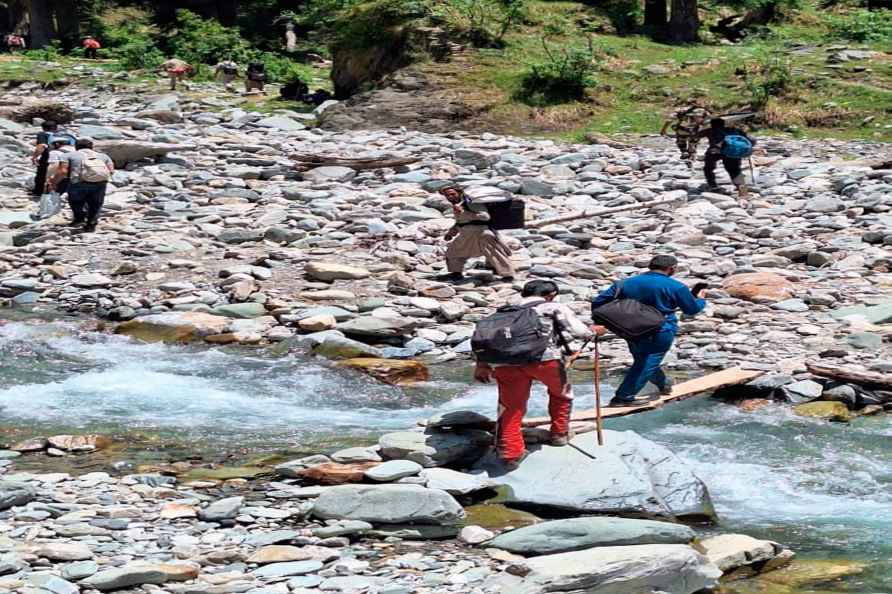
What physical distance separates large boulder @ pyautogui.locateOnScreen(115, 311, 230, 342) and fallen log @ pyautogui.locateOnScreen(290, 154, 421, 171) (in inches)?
297

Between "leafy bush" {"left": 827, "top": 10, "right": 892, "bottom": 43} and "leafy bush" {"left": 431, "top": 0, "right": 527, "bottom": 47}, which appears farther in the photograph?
"leafy bush" {"left": 827, "top": 10, "right": 892, "bottom": 43}

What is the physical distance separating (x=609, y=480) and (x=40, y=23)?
32.4m

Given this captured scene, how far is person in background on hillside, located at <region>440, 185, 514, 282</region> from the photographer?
14156mm

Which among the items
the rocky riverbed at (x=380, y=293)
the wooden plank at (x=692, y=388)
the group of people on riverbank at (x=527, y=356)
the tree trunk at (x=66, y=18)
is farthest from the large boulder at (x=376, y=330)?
the tree trunk at (x=66, y=18)

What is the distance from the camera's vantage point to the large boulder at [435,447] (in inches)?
319

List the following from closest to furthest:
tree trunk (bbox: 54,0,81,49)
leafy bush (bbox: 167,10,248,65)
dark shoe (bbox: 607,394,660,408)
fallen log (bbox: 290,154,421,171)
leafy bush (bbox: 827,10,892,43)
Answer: dark shoe (bbox: 607,394,660,408)
fallen log (bbox: 290,154,421,171)
leafy bush (bbox: 827,10,892,43)
leafy bush (bbox: 167,10,248,65)
tree trunk (bbox: 54,0,81,49)

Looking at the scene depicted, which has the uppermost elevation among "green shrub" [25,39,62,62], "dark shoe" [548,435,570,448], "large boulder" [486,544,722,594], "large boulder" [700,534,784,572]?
"green shrub" [25,39,62,62]

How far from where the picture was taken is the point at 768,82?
76.9ft

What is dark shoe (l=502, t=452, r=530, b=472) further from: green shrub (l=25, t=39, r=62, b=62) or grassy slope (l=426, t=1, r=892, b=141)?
green shrub (l=25, t=39, r=62, b=62)

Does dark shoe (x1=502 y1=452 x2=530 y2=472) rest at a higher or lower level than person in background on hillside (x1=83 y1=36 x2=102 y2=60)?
lower

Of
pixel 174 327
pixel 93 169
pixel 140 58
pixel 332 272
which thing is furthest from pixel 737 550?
pixel 140 58

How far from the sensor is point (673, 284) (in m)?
9.10

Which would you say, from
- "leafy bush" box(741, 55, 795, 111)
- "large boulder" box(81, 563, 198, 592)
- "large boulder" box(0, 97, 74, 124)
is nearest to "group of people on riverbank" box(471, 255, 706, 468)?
"large boulder" box(81, 563, 198, 592)

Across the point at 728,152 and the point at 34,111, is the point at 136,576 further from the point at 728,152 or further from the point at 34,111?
the point at 34,111
